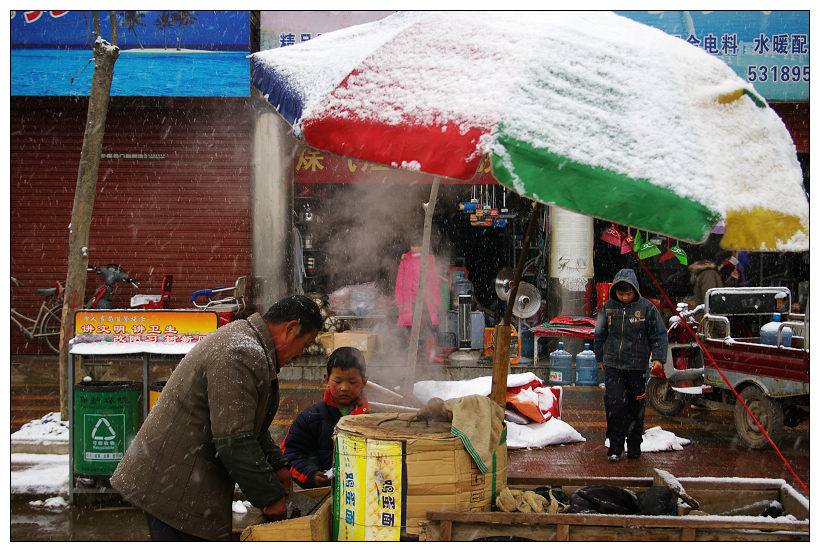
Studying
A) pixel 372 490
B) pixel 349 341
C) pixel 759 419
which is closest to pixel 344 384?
pixel 372 490

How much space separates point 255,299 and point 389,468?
401 inches

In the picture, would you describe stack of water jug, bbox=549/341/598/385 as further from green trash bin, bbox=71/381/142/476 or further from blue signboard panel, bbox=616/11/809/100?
green trash bin, bbox=71/381/142/476

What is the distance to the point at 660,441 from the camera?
7922 mm

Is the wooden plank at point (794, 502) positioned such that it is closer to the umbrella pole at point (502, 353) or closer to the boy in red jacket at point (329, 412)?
the umbrella pole at point (502, 353)

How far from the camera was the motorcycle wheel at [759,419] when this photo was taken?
7.43 metres

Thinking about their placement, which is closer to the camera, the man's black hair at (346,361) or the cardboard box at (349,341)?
the man's black hair at (346,361)

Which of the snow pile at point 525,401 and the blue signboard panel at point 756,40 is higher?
the blue signboard panel at point 756,40

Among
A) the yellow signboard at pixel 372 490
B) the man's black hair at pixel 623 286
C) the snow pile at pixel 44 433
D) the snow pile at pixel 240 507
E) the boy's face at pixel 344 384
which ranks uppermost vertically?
the man's black hair at pixel 623 286

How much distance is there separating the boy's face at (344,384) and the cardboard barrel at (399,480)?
3.42ft

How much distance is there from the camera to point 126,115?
1265 cm

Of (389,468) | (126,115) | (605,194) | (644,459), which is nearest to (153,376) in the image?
(126,115)

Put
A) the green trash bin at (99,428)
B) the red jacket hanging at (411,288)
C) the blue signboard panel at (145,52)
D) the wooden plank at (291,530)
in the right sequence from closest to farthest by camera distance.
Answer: the wooden plank at (291,530) < the green trash bin at (99,428) < the blue signboard panel at (145,52) < the red jacket hanging at (411,288)

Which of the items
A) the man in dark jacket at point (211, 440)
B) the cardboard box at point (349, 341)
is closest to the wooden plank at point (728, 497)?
the man in dark jacket at point (211, 440)

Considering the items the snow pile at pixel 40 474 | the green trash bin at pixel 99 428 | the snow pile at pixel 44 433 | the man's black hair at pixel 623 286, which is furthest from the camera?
the man's black hair at pixel 623 286
